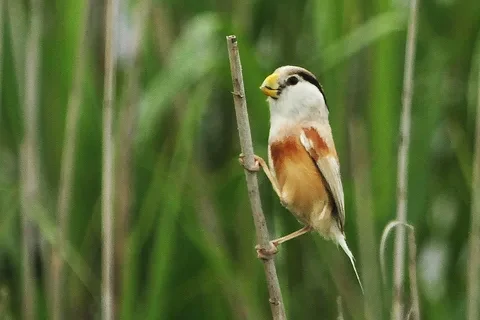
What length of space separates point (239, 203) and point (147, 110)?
0.87ft

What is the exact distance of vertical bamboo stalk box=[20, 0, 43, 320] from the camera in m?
1.64

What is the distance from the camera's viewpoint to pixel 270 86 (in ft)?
4.10

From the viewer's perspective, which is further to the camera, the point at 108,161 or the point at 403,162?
the point at 108,161

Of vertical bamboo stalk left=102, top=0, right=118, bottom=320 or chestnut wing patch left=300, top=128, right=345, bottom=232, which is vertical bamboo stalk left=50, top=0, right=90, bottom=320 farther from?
chestnut wing patch left=300, top=128, right=345, bottom=232

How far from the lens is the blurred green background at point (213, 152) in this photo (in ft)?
5.26

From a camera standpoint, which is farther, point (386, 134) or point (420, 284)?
point (420, 284)

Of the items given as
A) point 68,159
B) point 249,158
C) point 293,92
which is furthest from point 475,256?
point 68,159

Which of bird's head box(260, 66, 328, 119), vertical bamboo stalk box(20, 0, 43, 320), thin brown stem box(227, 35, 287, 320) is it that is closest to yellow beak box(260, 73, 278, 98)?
bird's head box(260, 66, 328, 119)

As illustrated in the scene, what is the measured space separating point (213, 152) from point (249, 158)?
31.3 inches

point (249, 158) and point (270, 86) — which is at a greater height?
point (270, 86)

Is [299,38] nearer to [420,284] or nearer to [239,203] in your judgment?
[239,203]

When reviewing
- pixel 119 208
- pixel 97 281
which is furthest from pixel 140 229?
pixel 97 281

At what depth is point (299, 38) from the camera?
1.86 metres

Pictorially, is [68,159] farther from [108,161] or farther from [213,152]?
[213,152]
